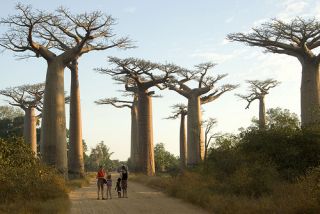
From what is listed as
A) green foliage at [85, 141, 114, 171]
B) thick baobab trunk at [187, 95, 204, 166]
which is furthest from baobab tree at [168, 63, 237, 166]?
green foliage at [85, 141, 114, 171]

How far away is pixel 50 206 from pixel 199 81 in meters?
18.6

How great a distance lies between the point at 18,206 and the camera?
8844 millimetres

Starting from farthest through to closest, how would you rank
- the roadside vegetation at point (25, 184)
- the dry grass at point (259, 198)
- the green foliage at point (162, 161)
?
1. the green foliage at point (162, 161)
2. the roadside vegetation at point (25, 184)
3. the dry grass at point (259, 198)

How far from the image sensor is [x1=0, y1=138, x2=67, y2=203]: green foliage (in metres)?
10.1

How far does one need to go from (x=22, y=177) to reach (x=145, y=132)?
13.1m

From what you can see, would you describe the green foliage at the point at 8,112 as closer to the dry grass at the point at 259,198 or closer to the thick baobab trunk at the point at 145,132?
the thick baobab trunk at the point at 145,132

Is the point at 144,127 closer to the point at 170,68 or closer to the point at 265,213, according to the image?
the point at 170,68

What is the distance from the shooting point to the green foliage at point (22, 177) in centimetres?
1009

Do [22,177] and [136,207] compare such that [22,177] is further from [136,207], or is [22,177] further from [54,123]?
[54,123]

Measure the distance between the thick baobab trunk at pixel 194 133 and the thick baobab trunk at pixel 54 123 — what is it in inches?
454

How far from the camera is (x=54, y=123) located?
15.1m

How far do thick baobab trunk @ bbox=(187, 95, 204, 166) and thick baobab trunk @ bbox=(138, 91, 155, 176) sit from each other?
3.27 metres

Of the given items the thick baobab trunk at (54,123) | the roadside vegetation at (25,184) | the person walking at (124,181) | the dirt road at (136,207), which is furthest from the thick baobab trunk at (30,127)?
the dirt road at (136,207)

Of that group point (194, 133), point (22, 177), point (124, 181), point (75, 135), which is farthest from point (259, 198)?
point (194, 133)
